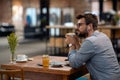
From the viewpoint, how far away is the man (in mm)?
2895

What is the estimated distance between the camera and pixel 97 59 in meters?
2.91

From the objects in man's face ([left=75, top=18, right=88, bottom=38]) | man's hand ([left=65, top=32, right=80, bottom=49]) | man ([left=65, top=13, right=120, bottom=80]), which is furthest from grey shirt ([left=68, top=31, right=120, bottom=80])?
man's hand ([left=65, top=32, right=80, bottom=49])

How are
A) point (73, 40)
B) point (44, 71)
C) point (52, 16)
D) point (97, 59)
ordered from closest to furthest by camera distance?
point (97, 59) → point (44, 71) → point (73, 40) → point (52, 16)

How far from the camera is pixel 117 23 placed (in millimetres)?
9359

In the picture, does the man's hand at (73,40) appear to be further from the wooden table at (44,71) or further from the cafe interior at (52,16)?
the cafe interior at (52,16)

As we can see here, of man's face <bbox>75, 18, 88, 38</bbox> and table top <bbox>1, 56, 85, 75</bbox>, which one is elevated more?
man's face <bbox>75, 18, 88, 38</bbox>

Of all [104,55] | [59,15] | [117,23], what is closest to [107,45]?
[104,55]

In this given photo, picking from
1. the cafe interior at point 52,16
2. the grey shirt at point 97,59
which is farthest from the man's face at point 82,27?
the cafe interior at point 52,16

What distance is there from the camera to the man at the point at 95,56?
9.50 feet

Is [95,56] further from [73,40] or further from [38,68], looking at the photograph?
[38,68]

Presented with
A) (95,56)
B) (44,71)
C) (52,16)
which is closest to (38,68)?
(44,71)

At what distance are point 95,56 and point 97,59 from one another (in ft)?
0.12

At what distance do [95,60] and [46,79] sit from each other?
1.92 ft

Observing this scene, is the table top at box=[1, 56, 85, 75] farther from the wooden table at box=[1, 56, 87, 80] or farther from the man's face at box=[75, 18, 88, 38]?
the man's face at box=[75, 18, 88, 38]
